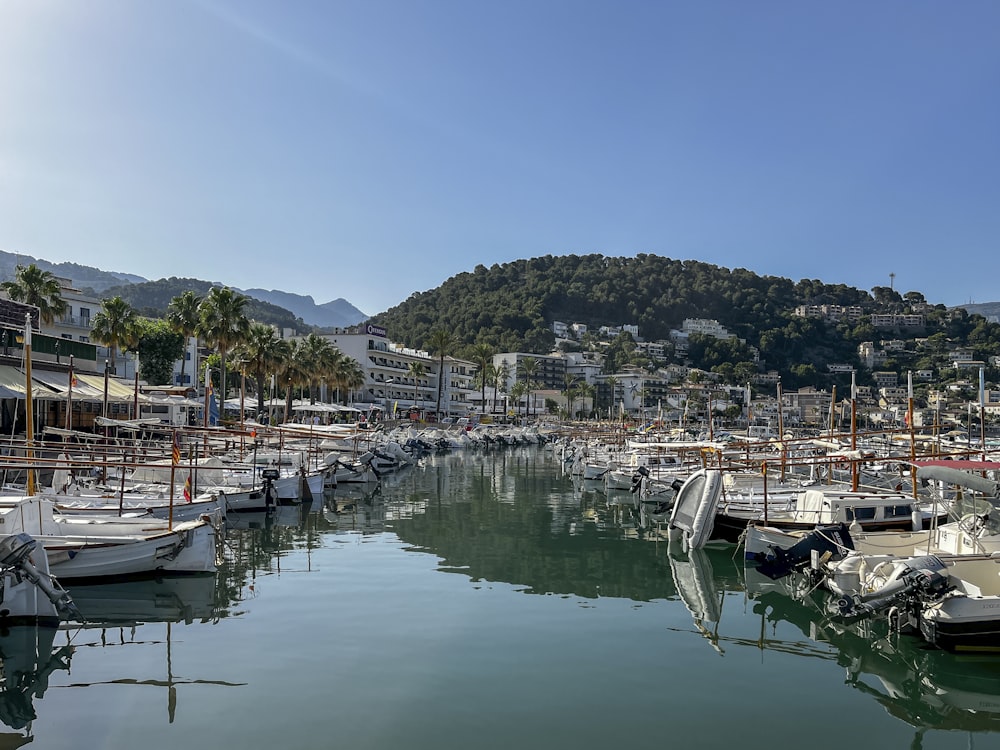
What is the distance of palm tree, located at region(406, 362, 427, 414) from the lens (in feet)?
444

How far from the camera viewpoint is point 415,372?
5330 inches

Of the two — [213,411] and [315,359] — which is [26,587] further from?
[315,359]

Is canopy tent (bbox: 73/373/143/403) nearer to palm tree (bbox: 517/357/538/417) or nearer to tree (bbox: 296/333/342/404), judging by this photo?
tree (bbox: 296/333/342/404)

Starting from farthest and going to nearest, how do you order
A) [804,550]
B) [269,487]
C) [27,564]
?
1. [269,487]
2. [804,550]
3. [27,564]

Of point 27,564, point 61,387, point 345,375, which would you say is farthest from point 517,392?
point 27,564

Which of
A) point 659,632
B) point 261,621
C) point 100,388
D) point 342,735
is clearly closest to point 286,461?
point 100,388

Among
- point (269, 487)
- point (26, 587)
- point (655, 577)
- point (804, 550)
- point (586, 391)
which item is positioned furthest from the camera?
point (586, 391)

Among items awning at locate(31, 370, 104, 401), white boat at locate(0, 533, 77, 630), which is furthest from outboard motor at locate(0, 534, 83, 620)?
awning at locate(31, 370, 104, 401)

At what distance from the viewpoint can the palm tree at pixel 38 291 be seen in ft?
185

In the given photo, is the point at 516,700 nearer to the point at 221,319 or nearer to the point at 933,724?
the point at 933,724

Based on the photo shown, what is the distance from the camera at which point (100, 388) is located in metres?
51.0

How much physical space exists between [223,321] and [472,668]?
159ft

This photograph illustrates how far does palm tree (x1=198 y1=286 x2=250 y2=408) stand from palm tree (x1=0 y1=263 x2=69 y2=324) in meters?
10.7

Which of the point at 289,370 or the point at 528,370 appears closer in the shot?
the point at 289,370
